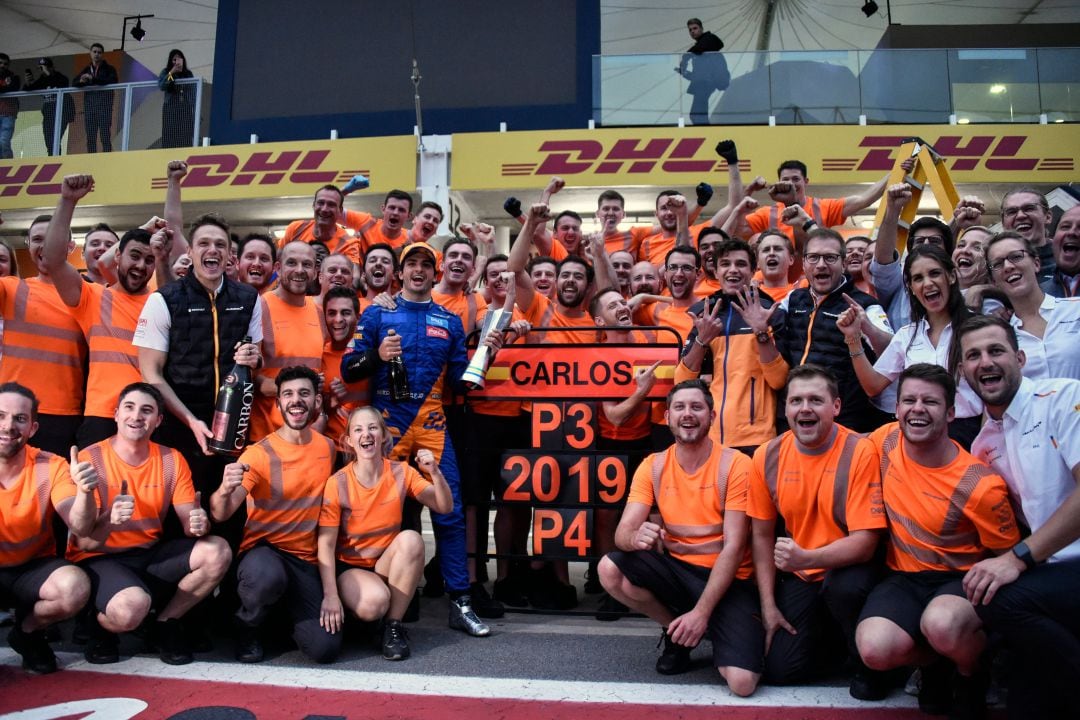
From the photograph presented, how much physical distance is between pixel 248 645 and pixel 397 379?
1521 millimetres

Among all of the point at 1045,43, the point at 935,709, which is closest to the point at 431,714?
the point at 935,709

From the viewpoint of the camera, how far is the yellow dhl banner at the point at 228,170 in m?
12.3

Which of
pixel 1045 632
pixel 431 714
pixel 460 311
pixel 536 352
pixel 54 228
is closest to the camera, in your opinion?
pixel 1045 632

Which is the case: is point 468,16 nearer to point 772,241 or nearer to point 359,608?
point 772,241

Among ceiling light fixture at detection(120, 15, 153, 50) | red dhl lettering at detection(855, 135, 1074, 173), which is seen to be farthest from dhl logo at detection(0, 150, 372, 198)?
red dhl lettering at detection(855, 135, 1074, 173)

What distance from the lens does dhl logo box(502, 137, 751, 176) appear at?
11.7 m

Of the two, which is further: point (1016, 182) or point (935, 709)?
point (1016, 182)

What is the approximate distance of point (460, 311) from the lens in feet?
17.4

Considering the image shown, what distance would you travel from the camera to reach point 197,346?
427 cm

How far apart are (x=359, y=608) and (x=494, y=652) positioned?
0.69 m

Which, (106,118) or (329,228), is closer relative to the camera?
(329,228)

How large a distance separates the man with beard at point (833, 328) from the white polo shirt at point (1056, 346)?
684 millimetres

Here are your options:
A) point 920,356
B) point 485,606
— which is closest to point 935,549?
point 920,356

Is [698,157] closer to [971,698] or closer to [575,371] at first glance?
[575,371]
